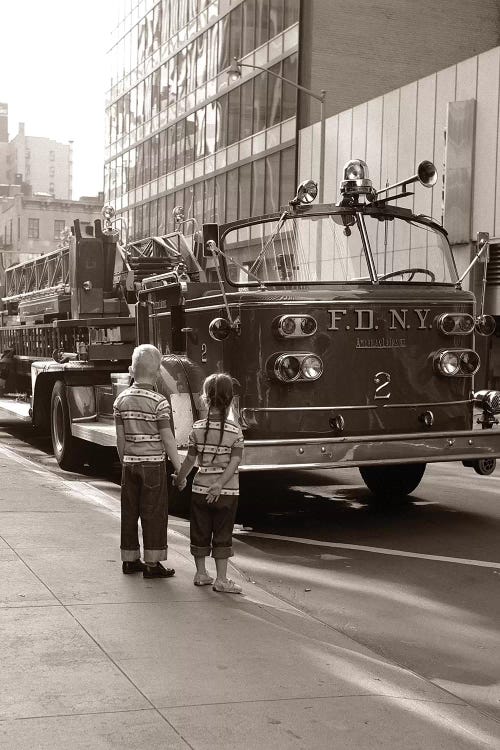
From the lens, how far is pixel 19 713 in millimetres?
4445

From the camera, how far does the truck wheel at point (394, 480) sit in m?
11.3

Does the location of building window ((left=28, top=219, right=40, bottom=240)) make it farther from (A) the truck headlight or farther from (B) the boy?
(B) the boy

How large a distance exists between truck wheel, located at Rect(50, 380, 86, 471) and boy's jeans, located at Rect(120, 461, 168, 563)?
20.5 ft

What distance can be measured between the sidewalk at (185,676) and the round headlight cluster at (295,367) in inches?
86.0

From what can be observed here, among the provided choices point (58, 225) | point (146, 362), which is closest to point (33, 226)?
point (58, 225)

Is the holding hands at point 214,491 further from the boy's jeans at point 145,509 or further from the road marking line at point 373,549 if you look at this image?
the road marking line at point 373,549

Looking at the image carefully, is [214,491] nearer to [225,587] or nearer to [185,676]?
[225,587]

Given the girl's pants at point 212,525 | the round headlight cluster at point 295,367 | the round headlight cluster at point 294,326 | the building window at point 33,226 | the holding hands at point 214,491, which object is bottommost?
the girl's pants at point 212,525

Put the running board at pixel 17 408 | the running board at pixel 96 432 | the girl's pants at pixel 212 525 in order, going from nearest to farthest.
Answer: the girl's pants at pixel 212 525 < the running board at pixel 96 432 < the running board at pixel 17 408

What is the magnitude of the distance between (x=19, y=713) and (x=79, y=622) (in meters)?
1.43

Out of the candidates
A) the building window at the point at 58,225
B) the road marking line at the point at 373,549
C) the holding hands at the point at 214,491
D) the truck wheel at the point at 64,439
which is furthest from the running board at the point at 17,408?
the building window at the point at 58,225

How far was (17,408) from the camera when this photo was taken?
16.2 m

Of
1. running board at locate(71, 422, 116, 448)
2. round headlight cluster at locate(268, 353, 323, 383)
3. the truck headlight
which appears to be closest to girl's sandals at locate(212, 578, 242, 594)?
round headlight cluster at locate(268, 353, 323, 383)

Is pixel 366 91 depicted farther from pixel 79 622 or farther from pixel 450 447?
pixel 79 622
